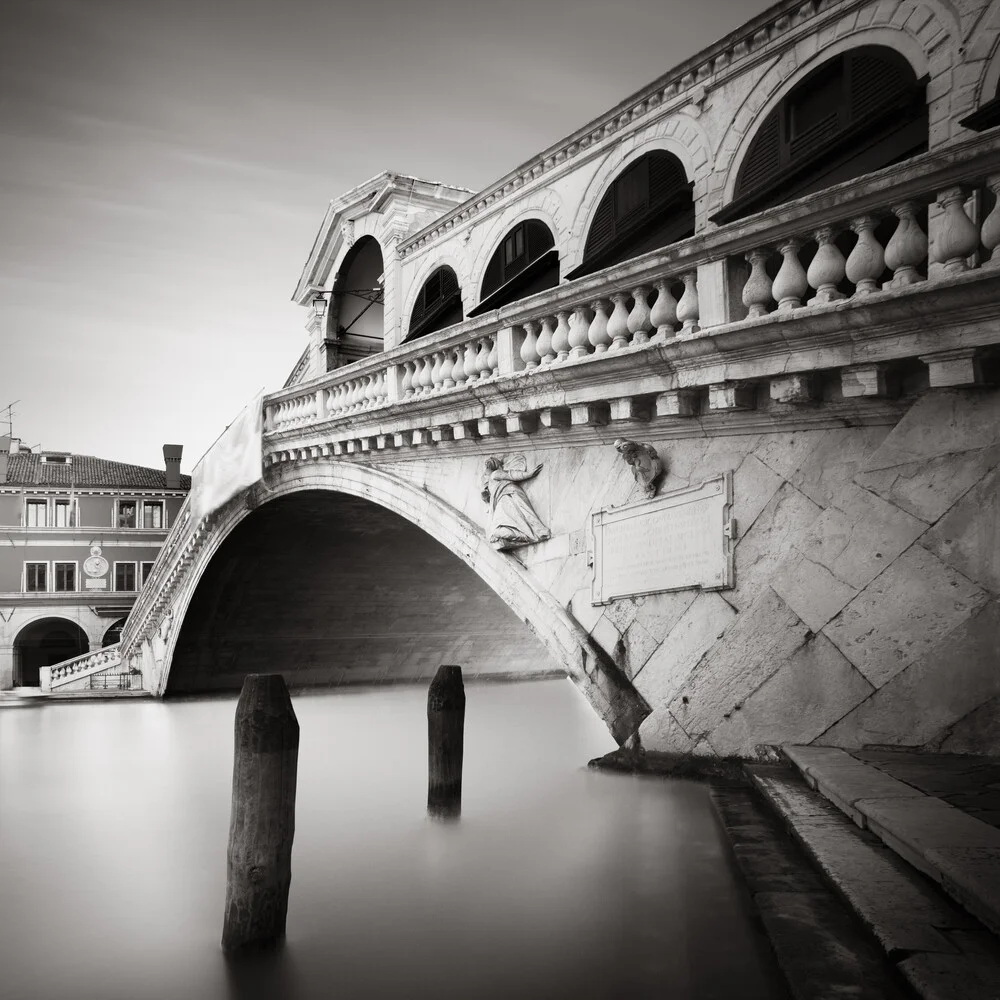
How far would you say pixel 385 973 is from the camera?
13.1 ft

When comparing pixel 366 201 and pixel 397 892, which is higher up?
pixel 366 201

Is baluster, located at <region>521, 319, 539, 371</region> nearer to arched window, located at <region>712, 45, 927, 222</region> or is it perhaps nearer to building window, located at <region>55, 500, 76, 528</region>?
arched window, located at <region>712, 45, 927, 222</region>

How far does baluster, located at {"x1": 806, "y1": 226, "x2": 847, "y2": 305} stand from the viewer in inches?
196

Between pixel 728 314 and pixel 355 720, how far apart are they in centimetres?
1011

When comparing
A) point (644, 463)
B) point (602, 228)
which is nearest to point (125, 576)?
point (602, 228)

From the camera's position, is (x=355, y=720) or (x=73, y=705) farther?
(x=73, y=705)

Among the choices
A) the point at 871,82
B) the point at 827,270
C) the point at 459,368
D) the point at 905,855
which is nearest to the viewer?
the point at 905,855

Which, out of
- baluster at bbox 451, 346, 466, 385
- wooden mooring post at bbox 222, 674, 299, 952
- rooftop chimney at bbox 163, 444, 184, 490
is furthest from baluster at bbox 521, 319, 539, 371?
rooftop chimney at bbox 163, 444, 184, 490

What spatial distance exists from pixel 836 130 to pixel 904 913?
558cm

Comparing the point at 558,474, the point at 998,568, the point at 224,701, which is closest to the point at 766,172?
the point at 558,474

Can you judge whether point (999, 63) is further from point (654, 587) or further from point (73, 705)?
point (73, 705)

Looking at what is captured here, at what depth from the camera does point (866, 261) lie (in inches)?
190

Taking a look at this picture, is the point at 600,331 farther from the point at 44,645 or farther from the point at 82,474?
the point at 44,645

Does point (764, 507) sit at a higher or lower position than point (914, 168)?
lower
